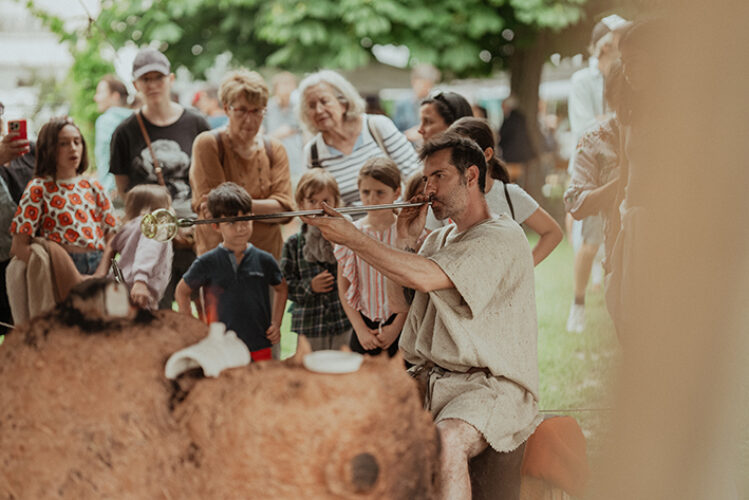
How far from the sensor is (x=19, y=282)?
208 cm

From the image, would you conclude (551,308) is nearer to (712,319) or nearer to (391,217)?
(391,217)

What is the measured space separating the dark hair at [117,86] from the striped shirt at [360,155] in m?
0.83

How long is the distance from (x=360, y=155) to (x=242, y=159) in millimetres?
552

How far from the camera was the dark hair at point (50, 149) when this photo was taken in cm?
221

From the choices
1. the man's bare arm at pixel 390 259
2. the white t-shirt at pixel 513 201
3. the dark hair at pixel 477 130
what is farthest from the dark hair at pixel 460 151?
the white t-shirt at pixel 513 201

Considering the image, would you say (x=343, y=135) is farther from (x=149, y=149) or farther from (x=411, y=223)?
(x=411, y=223)

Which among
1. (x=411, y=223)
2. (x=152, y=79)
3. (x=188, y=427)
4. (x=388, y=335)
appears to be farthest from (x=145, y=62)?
(x=188, y=427)

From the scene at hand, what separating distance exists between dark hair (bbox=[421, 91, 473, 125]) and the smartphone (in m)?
1.51

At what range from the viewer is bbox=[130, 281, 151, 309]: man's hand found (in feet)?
7.06

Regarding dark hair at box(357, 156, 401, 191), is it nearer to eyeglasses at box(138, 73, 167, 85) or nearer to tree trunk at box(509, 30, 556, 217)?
eyeglasses at box(138, 73, 167, 85)

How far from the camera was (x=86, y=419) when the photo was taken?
5.16ft

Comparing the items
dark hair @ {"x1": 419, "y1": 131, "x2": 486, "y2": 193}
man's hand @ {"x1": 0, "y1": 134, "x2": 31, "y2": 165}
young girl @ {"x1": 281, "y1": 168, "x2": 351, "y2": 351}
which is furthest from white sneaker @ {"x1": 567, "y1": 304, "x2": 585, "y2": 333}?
man's hand @ {"x1": 0, "y1": 134, "x2": 31, "y2": 165}

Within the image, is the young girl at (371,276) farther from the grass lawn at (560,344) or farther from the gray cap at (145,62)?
the gray cap at (145,62)

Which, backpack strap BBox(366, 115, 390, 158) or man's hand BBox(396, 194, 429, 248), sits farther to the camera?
backpack strap BBox(366, 115, 390, 158)
